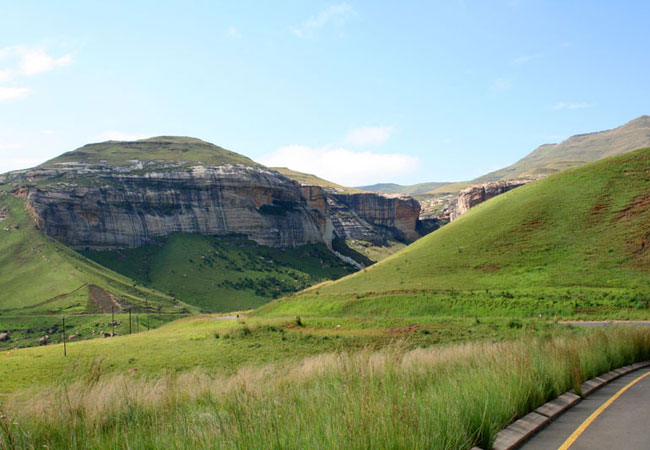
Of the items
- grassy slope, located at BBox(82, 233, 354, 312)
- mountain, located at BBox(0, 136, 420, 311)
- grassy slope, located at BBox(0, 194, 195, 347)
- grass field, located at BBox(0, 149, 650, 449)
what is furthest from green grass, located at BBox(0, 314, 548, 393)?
grassy slope, located at BBox(82, 233, 354, 312)

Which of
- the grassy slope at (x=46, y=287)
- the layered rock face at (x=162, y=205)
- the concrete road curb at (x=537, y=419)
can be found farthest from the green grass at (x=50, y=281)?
the concrete road curb at (x=537, y=419)

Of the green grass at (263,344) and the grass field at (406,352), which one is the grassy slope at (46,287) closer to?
the grass field at (406,352)

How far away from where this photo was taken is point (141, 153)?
170375mm

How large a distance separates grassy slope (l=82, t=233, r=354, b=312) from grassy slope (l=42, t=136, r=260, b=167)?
3936cm

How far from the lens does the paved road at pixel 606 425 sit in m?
6.79

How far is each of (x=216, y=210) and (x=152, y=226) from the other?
20563 mm

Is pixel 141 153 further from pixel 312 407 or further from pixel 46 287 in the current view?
pixel 312 407

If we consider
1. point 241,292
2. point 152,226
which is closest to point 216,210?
point 152,226

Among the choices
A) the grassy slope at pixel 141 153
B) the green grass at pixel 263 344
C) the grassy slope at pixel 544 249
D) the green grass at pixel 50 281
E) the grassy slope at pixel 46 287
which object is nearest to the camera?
the green grass at pixel 263 344

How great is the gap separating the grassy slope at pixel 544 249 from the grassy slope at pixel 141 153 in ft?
387

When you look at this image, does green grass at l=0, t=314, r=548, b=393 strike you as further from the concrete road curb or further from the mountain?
the mountain

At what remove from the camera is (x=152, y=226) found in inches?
5261

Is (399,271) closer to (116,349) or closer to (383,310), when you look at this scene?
(383,310)

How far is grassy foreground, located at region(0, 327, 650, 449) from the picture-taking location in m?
5.48
